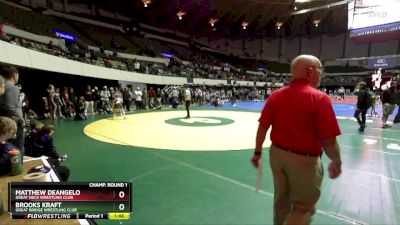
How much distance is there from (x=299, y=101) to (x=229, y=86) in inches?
1183

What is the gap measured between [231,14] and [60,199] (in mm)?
39574

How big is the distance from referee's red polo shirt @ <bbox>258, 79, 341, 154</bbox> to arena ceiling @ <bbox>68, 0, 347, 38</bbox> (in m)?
27.5

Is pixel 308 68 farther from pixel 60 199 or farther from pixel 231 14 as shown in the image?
pixel 231 14

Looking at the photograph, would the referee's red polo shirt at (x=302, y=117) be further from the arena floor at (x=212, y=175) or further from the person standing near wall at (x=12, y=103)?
the person standing near wall at (x=12, y=103)

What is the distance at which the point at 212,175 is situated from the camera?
15.3 feet

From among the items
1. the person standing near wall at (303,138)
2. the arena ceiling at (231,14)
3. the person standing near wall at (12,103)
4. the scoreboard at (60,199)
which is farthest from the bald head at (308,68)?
the arena ceiling at (231,14)

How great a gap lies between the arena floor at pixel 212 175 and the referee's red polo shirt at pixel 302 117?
4.45ft

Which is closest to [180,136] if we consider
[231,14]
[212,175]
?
[212,175]

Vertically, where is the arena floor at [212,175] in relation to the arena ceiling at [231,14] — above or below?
below

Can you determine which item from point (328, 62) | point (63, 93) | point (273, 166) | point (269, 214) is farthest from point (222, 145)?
point (328, 62)

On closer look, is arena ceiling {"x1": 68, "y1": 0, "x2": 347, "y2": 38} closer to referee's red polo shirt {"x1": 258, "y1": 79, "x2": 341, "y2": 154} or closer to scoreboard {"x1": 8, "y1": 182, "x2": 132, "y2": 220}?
referee's red polo shirt {"x1": 258, "y1": 79, "x2": 341, "y2": 154}

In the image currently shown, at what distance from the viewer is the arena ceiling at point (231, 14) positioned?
106 feet

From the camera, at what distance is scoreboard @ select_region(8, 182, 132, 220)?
6.65ft

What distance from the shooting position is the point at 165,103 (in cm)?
2228
